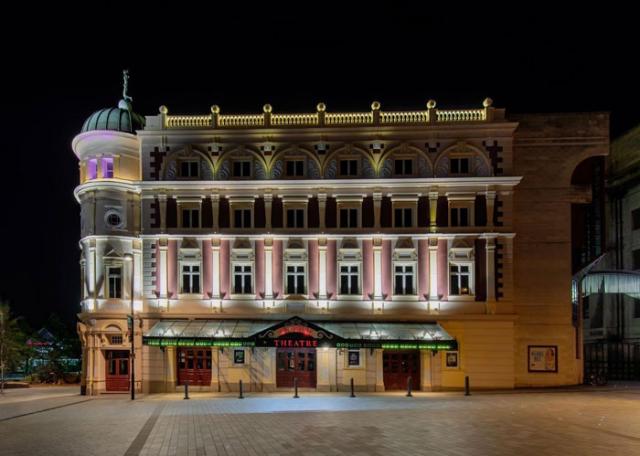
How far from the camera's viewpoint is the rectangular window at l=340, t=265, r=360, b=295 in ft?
109

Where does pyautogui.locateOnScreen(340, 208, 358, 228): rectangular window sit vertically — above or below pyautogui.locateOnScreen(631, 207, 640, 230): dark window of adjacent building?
below

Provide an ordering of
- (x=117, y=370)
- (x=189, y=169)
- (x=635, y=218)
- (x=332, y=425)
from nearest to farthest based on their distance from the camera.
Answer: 1. (x=332, y=425)
2. (x=117, y=370)
3. (x=189, y=169)
4. (x=635, y=218)

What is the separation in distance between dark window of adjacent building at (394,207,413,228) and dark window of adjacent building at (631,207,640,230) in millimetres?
25704

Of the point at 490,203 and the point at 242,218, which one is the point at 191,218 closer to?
the point at 242,218

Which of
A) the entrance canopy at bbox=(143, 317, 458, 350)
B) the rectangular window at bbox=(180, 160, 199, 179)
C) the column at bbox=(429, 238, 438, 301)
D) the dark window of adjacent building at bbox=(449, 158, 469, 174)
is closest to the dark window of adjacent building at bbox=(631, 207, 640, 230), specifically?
the dark window of adjacent building at bbox=(449, 158, 469, 174)

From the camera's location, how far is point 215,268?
33.2 meters

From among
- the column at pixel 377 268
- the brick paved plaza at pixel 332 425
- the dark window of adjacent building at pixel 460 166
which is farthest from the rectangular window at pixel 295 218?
the brick paved plaza at pixel 332 425

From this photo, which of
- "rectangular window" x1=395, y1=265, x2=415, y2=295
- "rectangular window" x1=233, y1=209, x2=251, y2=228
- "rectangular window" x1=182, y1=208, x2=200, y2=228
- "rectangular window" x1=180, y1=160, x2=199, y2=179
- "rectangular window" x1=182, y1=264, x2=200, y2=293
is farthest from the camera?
"rectangular window" x1=180, y1=160, x2=199, y2=179

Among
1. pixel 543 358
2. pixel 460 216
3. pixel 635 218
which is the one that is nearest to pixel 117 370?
pixel 460 216

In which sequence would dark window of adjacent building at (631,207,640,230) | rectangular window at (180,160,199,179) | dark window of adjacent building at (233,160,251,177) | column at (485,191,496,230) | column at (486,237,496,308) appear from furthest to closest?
dark window of adjacent building at (631,207,640,230) < rectangular window at (180,160,199,179) < dark window of adjacent building at (233,160,251,177) < column at (485,191,496,230) < column at (486,237,496,308)

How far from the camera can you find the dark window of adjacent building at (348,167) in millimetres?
33594

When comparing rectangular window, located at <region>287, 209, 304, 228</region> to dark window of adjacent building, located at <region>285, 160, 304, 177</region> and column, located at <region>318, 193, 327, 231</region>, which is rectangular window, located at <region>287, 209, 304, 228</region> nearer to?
column, located at <region>318, 193, 327, 231</region>

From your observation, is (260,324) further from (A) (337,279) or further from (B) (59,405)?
(B) (59,405)

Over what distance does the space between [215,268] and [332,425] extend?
1614 cm
